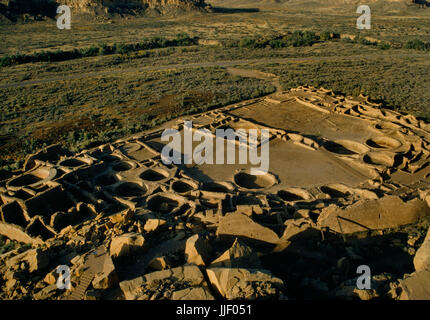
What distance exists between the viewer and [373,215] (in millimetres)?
14617

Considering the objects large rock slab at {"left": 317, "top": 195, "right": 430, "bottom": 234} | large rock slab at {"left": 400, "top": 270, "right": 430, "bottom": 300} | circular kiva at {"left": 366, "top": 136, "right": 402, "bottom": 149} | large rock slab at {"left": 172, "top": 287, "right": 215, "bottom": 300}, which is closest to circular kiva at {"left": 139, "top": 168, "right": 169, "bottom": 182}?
large rock slab at {"left": 317, "top": 195, "right": 430, "bottom": 234}

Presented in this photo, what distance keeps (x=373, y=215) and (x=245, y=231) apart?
5.60m

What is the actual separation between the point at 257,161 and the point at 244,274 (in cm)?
1290

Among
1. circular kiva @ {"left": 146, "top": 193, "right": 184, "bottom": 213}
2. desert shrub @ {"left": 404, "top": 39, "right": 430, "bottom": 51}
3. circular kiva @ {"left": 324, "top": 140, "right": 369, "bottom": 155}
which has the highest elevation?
desert shrub @ {"left": 404, "top": 39, "right": 430, "bottom": 51}

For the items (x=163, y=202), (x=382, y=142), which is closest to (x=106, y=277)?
(x=163, y=202)

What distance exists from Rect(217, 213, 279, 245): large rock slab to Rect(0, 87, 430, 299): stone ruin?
0.13 feet

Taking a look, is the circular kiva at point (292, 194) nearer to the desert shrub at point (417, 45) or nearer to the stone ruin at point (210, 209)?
the stone ruin at point (210, 209)

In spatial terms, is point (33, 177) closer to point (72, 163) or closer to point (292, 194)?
point (72, 163)

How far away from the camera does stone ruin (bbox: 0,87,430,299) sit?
998cm

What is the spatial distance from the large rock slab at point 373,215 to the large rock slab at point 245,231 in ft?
7.64

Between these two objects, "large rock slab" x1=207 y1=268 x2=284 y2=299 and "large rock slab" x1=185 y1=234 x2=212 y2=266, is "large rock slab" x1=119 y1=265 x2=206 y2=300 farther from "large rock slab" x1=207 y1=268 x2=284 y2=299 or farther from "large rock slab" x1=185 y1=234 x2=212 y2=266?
"large rock slab" x1=185 y1=234 x2=212 y2=266

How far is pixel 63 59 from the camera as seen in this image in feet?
191

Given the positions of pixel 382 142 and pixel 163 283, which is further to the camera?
pixel 382 142

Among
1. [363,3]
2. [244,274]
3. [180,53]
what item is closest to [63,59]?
[180,53]
